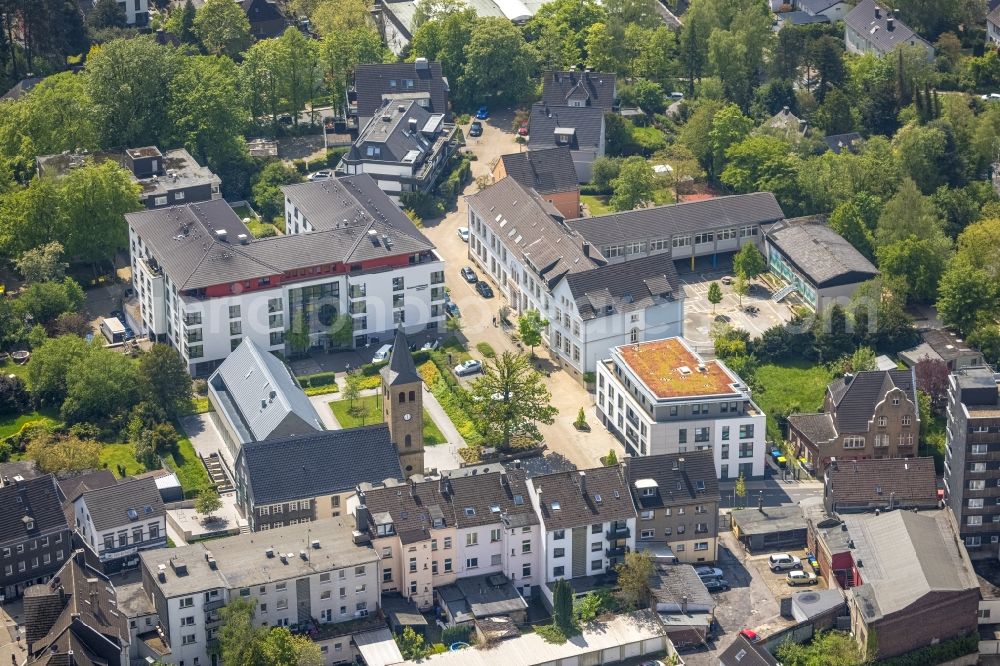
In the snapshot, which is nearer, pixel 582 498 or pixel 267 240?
pixel 582 498

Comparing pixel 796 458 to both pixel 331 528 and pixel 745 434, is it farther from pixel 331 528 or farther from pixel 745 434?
pixel 331 528

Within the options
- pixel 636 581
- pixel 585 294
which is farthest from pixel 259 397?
pixel 636 581

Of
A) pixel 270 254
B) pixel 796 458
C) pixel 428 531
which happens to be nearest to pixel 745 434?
pixel 796 458

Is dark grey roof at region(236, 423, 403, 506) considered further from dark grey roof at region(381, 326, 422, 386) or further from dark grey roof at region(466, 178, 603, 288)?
dark grey roof at region(466, 178, 603, 288)

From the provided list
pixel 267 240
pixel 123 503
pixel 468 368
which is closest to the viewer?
pixel 123 503

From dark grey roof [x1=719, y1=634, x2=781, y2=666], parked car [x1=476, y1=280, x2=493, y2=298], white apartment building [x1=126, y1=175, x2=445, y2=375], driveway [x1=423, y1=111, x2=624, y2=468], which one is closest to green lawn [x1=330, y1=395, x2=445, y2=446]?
white apartment building [x1=126, y1=175, x2=445, y2=375]

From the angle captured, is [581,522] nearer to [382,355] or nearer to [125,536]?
[125,536]
